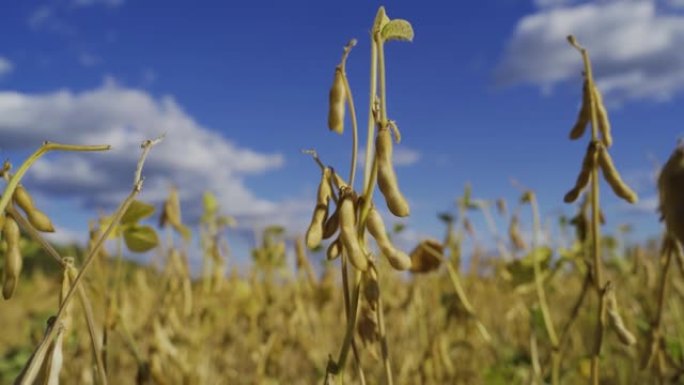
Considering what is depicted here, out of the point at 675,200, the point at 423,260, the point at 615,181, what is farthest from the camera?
the point at 423,260

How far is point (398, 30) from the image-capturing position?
889 millimetres

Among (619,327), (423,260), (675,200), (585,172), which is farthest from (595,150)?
(423,260)

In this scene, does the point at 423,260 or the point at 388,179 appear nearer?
the point at 388,179

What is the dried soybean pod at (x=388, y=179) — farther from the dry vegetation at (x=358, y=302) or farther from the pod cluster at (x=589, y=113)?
the pod cluster at (x=589, y=113)

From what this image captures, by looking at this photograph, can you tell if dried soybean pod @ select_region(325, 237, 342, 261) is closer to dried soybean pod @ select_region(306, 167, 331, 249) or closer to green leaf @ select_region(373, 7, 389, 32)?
dried soybean pod @ select_region(306, 167, 331, 249)

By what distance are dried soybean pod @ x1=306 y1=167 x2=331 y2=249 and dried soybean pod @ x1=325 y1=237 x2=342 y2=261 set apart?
2 centimetres

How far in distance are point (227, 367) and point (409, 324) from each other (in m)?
0.73

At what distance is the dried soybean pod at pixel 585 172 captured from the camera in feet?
3.52

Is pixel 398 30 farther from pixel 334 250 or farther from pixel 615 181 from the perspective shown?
pixel 615 181

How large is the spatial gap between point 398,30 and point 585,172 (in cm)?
37

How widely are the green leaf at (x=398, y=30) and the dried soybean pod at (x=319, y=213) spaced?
17 centimetres

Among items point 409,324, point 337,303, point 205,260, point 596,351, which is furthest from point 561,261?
point 337,303

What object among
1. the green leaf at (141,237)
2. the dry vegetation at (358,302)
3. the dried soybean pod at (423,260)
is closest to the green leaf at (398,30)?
the dry vegetation at (358,302)

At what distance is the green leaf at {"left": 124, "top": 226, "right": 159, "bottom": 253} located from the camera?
51.1 inches
